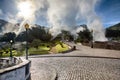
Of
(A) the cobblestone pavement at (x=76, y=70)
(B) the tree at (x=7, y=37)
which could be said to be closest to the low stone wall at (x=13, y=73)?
(A) the cobblestone pavement at (x=76, y=70)

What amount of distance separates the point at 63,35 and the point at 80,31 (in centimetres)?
899

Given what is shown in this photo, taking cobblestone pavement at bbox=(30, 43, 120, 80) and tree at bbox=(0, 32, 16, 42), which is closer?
cobblestone pavement at bbox=(30, 43, 120, 80)

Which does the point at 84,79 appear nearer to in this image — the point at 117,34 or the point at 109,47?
the point at 109,47

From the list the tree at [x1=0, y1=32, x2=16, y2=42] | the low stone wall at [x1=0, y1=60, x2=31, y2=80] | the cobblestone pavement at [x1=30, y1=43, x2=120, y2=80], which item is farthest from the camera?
the tree at [x1=0, y1=32, x2=16, y2=42]

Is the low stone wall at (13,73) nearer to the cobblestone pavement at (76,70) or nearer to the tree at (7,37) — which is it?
the cobblestone pavement at (76,70)

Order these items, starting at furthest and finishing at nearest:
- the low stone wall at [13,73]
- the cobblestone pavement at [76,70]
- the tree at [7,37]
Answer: the tree at [7,37] < the cobblestone pavement at [76,70] < the low stone wall at [13,73]

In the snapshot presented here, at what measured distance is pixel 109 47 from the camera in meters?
37.2

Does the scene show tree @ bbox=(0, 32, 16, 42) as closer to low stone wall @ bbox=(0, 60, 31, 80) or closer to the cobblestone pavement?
the cobblestone pavement

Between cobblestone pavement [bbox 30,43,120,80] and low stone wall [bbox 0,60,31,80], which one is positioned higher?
low stone wall [bbox 0,60,31,80]

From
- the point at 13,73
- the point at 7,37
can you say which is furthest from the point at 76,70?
the point at 7,37

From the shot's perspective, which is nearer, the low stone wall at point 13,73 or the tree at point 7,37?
the low stone wall at point 13,73

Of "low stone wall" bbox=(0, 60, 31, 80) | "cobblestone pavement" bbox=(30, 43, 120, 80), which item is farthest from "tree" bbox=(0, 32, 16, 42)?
"low stone wall" bbox=(0, 60, 31, 80)

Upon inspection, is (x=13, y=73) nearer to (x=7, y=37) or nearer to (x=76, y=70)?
(x=76, y=70)

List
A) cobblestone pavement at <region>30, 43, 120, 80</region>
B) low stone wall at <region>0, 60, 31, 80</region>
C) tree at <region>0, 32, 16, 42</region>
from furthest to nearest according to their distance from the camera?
tree at <region>0, 32, 16, 42</region> → cobblestone pavement at <region>30, 43, 120, 80</region> → low stone wall at <region>0, 60, 31, 80</region>
